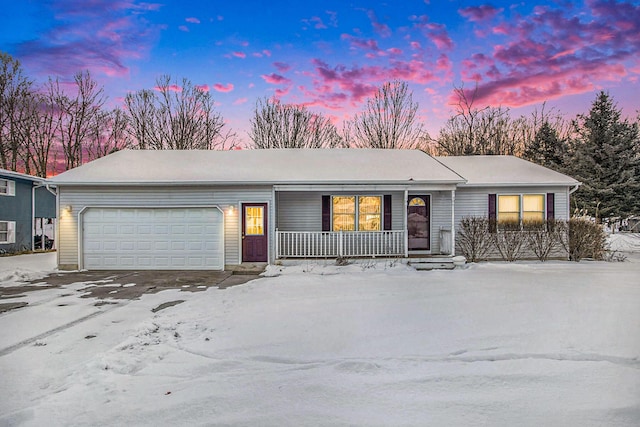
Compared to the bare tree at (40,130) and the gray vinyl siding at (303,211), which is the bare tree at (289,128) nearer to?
the bare tree at (40,130)

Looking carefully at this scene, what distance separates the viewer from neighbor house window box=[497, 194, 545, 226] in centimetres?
1283

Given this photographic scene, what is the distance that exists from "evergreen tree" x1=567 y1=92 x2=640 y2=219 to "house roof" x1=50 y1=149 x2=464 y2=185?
11.2m

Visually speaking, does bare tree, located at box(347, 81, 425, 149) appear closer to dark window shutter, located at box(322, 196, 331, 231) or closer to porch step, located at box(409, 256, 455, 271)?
dark window shutter, located at box(322, 196, 331, 231)

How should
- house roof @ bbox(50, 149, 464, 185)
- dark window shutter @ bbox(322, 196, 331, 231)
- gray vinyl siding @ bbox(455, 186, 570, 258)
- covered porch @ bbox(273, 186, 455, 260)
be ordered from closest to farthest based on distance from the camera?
house roof @ bbox(50, 149, 464, 185) < covered porch @ bbox(273, 186, 455, 260) < dark window shutter @ bbox(322, 196, 331, 231) < gray vinyl siding @ bbox(455, 186, 570, 258)

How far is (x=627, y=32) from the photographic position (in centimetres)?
1211

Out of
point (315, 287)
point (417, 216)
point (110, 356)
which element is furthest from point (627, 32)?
point (110, 356)

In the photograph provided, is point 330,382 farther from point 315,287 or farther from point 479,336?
point 315,287

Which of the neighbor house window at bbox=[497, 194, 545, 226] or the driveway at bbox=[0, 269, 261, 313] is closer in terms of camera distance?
the driveway at bbox=[0, 269, 261, 313]

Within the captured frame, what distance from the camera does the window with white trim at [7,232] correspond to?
→ 55.2ft

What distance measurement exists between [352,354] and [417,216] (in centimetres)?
938

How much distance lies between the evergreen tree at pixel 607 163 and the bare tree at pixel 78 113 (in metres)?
31.9

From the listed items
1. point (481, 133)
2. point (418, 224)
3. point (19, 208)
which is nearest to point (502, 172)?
point (418, 224)

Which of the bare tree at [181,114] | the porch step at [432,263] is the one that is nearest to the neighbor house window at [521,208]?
the porch step at [432,263]

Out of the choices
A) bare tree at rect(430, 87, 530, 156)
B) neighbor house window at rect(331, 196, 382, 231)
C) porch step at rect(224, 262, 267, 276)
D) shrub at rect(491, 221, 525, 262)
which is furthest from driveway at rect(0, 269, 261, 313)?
bare tree at rect(430, 87, 530, 156)
